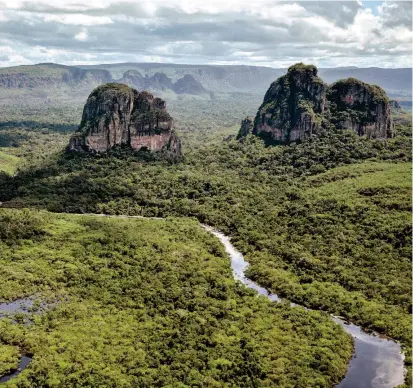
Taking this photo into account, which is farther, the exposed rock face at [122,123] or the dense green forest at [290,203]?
the exposed rock face at [122,123]

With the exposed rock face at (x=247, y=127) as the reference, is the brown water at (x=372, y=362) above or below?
below

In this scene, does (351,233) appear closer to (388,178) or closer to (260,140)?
(388,178)

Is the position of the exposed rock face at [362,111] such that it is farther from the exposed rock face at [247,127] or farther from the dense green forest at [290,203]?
the exposed rock face at [247,127]

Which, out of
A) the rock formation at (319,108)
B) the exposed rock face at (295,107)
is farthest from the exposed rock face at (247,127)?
the rock formation at (319,108)

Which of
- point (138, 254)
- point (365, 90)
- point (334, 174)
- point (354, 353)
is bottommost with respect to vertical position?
point (354, 353)

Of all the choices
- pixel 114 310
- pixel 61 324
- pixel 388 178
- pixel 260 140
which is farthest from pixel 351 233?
pixel 260 140

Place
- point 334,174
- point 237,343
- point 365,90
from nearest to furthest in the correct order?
point 237,343 < point 334,174 < point 365,90
